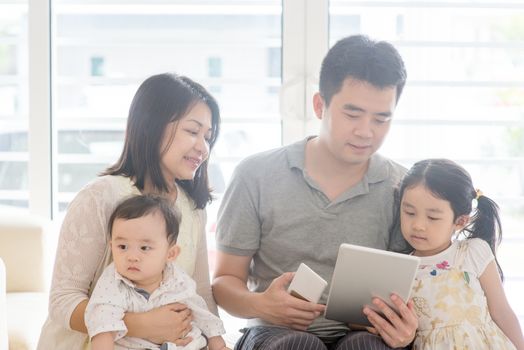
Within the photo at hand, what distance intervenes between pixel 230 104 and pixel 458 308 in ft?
4.60

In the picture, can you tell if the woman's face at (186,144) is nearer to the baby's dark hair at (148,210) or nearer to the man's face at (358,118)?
the baby's dark hair at (148,210)

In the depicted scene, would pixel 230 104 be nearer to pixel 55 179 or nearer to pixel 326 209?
pixel 55 179

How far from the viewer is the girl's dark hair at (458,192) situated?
1929mm

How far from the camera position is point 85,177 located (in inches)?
120

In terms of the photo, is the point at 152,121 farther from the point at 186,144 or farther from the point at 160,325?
the point at 160,325

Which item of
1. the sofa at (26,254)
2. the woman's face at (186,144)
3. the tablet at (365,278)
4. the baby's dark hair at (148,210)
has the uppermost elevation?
the woman's face at (186,144)

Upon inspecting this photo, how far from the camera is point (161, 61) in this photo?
2982 millimetres

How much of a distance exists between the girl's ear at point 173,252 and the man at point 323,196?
0.24 metres

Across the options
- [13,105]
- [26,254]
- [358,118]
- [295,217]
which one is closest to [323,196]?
[295,217]

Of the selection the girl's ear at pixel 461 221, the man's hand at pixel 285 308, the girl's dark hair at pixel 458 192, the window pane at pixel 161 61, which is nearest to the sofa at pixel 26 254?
the window pane at pixel 161 61

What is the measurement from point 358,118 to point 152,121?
20.7 inches

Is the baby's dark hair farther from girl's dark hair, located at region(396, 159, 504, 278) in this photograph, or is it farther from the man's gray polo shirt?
girl's dark hair, located at region(396, 159, 504, 278)

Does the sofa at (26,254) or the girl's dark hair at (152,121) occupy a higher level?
the girl's dark hair at (152,121)

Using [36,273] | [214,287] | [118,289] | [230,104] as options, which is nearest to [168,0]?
[230,104]
